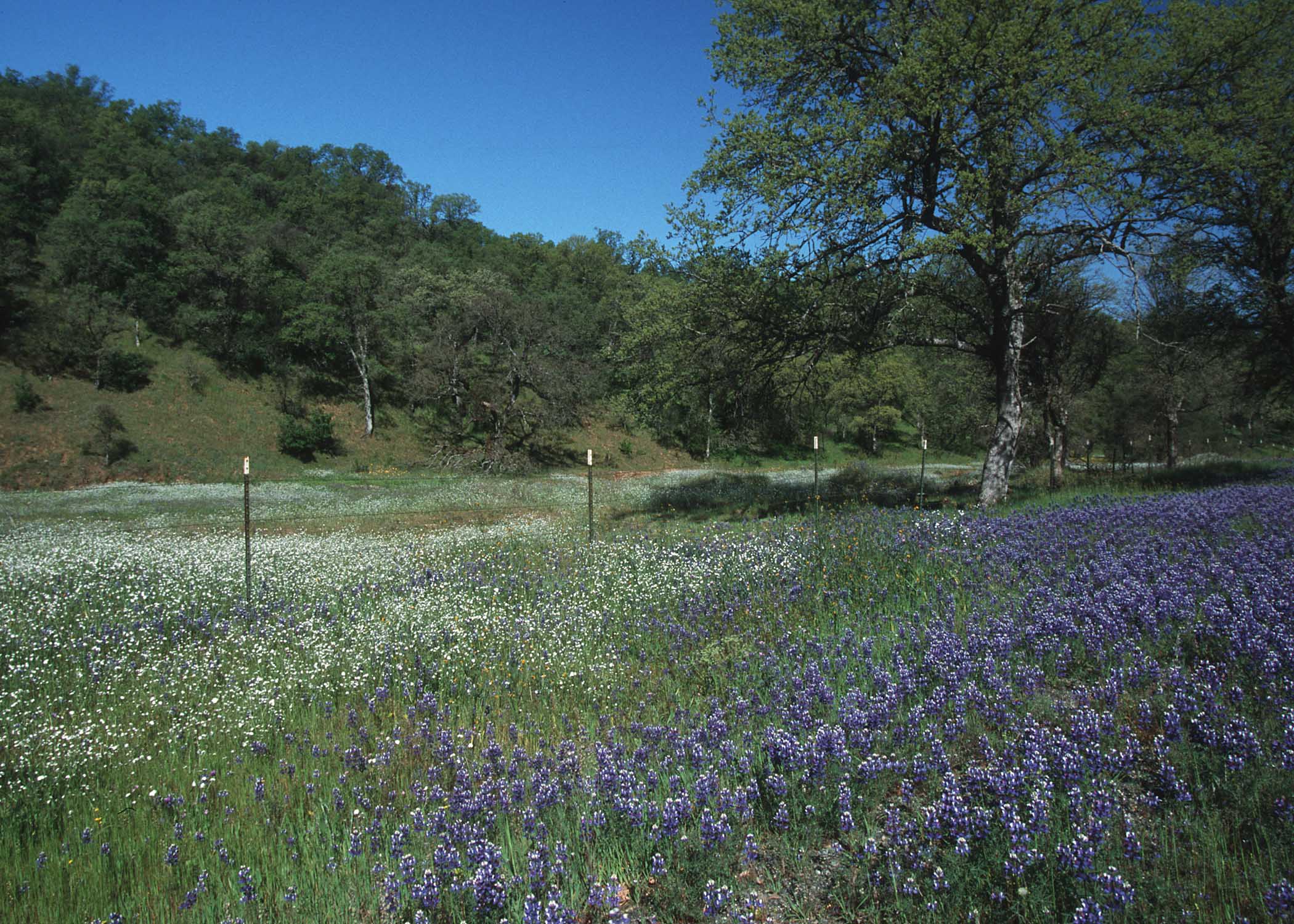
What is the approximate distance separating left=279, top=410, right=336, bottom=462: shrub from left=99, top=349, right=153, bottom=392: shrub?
7778mm

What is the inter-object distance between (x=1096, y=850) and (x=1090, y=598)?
3.71 m

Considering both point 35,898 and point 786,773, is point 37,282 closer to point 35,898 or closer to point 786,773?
point 35,898

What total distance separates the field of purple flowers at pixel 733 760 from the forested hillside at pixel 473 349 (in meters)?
10.2

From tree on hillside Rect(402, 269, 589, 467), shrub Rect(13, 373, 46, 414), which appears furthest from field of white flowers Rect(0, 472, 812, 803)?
tree on hillside Rect(402, 269, 589, 467)

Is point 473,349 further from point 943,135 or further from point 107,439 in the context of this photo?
point 943,135

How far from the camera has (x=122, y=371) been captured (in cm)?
3747

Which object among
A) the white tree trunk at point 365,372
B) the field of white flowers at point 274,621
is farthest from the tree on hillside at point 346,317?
the field of white flowers at point 274,621

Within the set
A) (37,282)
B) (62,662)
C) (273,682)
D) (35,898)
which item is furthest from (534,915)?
(37,282)

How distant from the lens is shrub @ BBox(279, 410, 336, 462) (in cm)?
3872

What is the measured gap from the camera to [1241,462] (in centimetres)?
2430

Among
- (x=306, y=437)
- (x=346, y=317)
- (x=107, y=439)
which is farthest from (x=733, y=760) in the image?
(x=346, y=317)

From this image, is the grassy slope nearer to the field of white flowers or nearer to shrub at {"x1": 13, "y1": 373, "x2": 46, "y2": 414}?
shrub at {"x1": 13, "y1": 373, "x2": 46, "y2": 414}

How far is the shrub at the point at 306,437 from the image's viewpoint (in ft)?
127

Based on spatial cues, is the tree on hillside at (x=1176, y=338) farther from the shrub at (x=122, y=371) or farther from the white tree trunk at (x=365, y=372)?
the shrub at (x=122, y=371)
